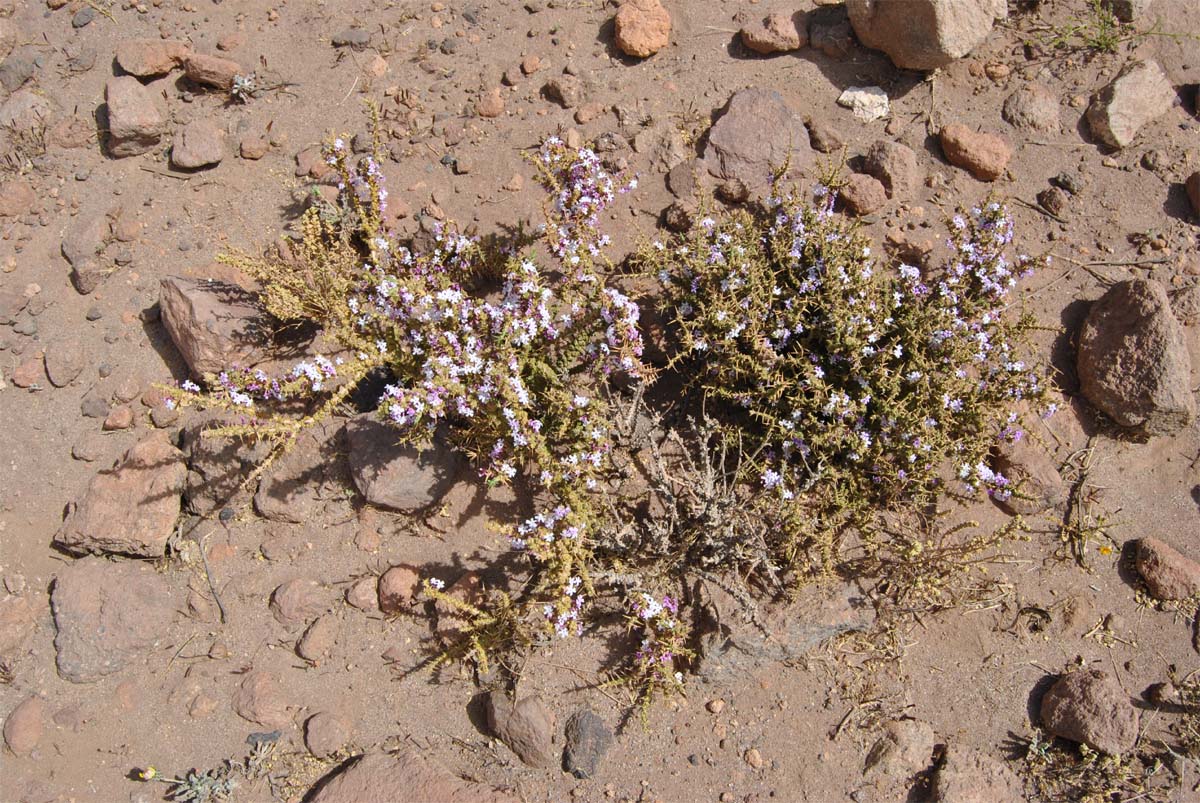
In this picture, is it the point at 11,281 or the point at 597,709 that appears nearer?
the point at 597,709

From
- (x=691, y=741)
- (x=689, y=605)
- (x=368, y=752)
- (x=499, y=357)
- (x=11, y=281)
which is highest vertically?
(x=499, y=357)

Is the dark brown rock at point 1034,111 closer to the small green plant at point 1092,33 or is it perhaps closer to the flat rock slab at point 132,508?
the small green plant at point 1092,33

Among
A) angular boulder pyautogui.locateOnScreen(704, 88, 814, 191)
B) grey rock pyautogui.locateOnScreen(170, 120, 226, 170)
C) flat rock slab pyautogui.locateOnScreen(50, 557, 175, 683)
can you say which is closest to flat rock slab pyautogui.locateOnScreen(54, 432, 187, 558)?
flat rock slab pyautogui.locateOnScreen(50, 557, 175, 683)

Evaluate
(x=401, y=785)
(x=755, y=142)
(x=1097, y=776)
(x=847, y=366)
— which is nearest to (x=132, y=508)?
(x=401, y=785)

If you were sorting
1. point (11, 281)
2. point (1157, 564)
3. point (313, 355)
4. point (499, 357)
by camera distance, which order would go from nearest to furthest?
1. point (499, 357)
2. point (1157, 564)
3. point (313, 355)
4. point (11, 281)

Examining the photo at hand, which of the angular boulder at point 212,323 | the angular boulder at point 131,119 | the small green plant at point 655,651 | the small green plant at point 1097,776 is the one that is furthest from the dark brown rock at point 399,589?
the angular boulder at point 131,119

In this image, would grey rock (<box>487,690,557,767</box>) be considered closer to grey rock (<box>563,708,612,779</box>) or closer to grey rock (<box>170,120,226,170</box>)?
grey rock (<box>563,708,612,779</box>)

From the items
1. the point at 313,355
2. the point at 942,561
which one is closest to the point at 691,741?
the point at 942,561

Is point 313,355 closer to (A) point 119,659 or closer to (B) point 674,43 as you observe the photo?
(A) point 119,659
